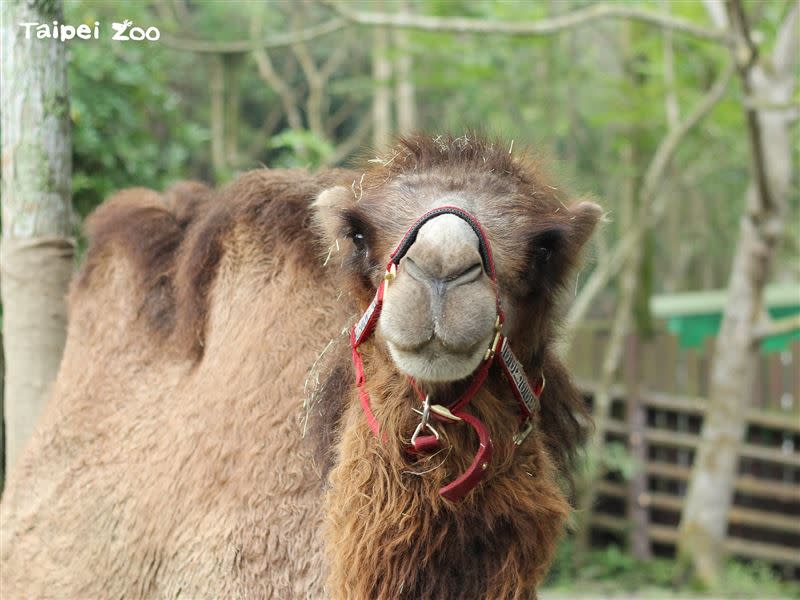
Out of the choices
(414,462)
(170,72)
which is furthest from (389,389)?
(170,72)

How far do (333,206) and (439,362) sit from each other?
0.80m

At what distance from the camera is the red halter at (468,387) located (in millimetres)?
2732

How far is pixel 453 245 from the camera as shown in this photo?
2.61 meters

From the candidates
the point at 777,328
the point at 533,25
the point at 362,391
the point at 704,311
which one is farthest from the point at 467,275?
the point at 704,311

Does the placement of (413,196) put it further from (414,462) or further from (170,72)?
(170,72)

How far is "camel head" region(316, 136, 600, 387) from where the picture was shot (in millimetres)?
2611

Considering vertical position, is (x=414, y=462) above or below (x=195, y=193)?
below

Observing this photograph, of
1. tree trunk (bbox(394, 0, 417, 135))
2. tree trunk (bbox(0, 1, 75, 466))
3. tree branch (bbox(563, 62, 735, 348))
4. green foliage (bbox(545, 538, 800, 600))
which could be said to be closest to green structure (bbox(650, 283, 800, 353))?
tree trunk (bbox(394, 0, 417, 135))

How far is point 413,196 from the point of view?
295 cm

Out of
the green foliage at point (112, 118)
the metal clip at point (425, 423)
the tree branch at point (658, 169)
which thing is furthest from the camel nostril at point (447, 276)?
the tree branch at point (658, 169)

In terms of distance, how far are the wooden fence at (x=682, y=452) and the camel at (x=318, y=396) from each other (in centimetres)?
837

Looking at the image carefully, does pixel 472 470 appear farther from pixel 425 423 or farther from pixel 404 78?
pixel 404 78

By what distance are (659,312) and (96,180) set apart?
47.1 ft

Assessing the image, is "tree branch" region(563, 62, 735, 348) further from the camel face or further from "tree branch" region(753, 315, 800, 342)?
the camel face
